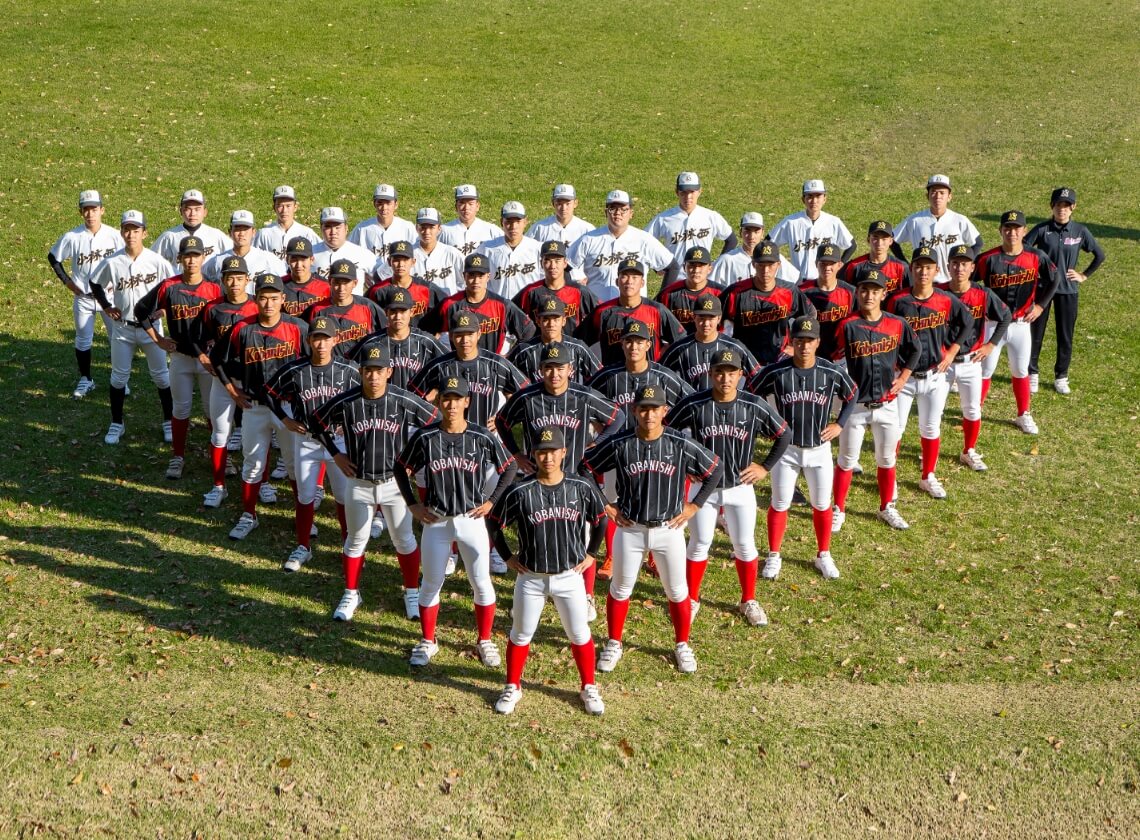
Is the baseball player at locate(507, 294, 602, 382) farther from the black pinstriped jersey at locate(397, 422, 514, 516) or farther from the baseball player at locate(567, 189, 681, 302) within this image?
the baseball player at locate(567, 189, 681, 302)

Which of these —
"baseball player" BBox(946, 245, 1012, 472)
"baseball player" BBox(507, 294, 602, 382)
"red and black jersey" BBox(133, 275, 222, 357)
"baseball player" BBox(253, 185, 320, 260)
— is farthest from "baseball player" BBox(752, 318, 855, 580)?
"baseball player" BBox(253, 185, 320, 260)

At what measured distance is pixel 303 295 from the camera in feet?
49.1

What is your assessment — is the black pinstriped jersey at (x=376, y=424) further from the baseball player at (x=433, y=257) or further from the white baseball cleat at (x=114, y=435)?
the white baseball cleat at (x=114, y=435)

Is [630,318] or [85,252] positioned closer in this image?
[630,318]

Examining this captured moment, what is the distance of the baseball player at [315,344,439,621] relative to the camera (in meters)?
12.2

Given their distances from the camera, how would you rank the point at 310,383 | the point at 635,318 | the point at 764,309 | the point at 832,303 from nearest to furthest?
the point at 310,383 → the point at 635,318 → the point at 764,309 → the point at 832,303

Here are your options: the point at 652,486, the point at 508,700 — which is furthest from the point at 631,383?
the point at 508,700

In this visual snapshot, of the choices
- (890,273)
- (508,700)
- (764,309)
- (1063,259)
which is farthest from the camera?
(1063,259)

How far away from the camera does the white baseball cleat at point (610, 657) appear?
39.6 feet

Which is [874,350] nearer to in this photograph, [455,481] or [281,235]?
[455,481]

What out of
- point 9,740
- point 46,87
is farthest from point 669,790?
point 46,87

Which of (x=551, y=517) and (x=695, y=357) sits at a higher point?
(x=695, y=357)

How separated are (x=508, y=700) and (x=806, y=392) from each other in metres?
4.54

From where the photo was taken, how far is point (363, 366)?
12156 mm
